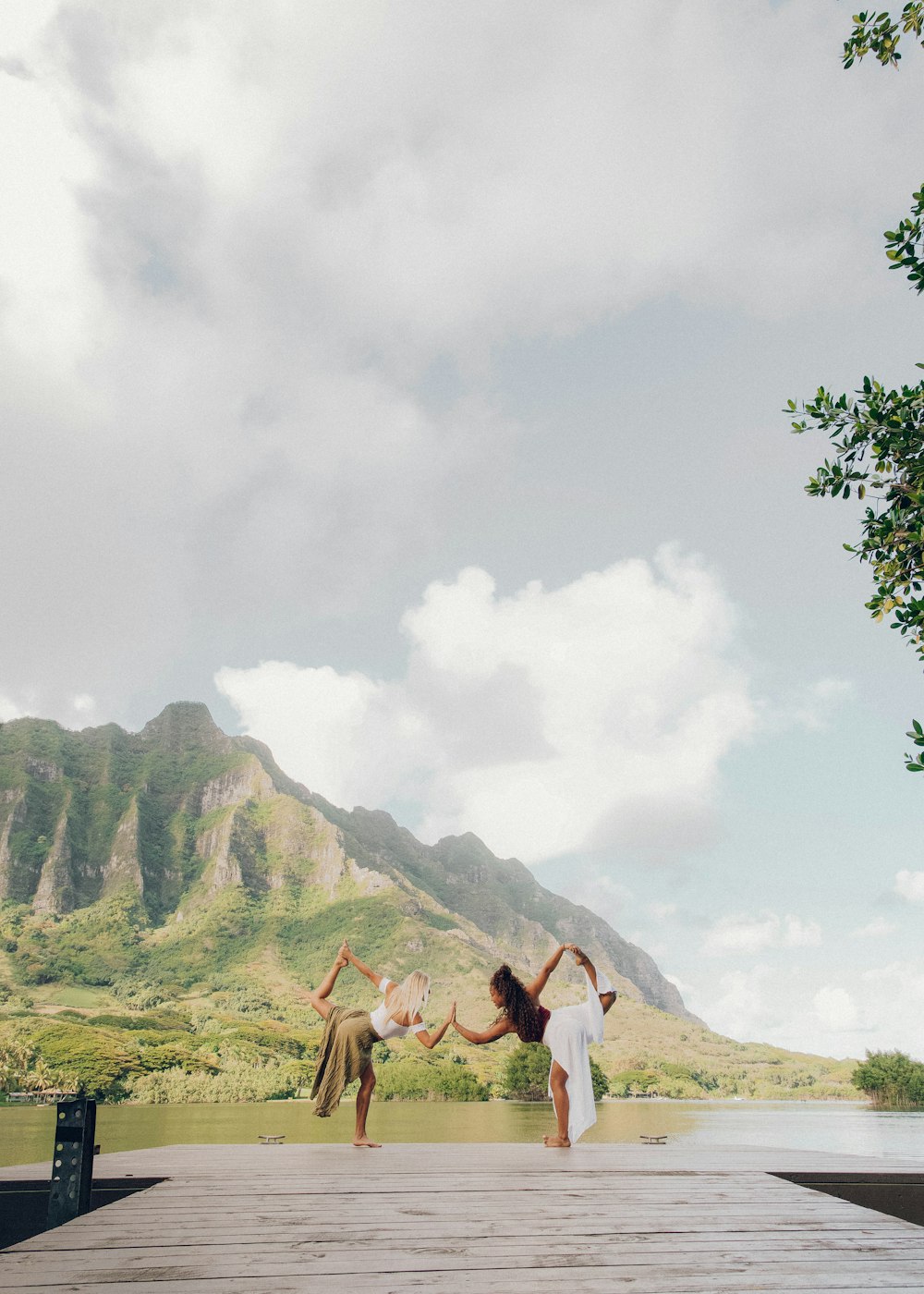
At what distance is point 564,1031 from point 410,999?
1.41 meters

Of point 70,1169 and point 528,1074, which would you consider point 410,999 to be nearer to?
point 70,1169

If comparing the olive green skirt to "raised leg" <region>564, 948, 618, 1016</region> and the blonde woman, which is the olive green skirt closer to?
the blonde woman

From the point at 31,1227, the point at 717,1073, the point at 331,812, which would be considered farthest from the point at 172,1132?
the point at 331,812

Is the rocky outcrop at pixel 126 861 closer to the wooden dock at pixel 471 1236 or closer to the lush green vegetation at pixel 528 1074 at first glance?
the lush green vegetation at pixel 528 1074

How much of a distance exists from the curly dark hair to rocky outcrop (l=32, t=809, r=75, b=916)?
148107 mm

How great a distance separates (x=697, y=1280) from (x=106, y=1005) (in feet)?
365

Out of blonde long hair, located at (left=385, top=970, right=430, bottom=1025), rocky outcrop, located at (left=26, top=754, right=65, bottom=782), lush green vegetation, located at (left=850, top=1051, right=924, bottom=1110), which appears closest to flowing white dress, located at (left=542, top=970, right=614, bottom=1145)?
blonde long hair, located at (left=385, top=970, right=430, bottom=1025)

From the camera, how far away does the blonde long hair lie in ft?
26.0

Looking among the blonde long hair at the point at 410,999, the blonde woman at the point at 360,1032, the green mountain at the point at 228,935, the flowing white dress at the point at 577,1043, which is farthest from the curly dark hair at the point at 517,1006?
the green mountain at the point at 228,935

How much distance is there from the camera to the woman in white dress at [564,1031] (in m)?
7.60

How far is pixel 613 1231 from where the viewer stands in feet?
13.9

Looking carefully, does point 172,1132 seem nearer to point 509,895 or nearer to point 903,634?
point 903,634

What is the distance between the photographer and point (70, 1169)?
16.9 feet

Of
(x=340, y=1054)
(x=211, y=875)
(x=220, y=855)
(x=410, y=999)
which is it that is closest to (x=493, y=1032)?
(x=410, y=999)
